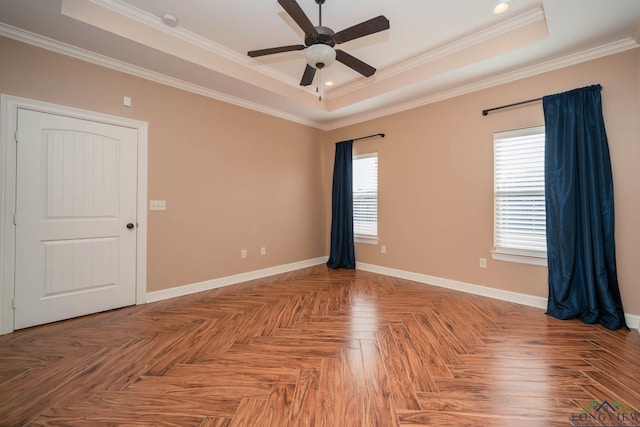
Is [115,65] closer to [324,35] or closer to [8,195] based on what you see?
[8,195]

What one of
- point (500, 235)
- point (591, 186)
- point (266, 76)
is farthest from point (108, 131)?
point (591, 186)

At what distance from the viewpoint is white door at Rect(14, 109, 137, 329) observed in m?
2.59

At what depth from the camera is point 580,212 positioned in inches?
110

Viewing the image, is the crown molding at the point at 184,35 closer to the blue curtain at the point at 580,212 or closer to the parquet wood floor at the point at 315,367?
the parquet wood floor at the point at 315,367

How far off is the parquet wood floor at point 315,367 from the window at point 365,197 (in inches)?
73.8

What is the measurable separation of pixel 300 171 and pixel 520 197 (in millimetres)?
3362

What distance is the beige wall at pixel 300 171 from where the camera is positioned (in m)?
2.66

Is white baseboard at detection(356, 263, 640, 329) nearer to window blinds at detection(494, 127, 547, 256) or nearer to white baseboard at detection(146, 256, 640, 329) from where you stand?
white baseboard at detection(146, 256, 640, 329)

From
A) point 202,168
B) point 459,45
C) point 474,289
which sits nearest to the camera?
point 459,45

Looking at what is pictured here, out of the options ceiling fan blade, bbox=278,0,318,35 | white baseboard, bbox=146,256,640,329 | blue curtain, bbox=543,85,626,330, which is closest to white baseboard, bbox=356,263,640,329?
white baseboard, bbox=146,256,640,329

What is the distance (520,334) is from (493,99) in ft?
9.07

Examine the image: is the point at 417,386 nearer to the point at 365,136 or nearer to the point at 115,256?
the point at 115,256

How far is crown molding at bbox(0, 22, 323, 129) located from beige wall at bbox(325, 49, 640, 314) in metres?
2.09

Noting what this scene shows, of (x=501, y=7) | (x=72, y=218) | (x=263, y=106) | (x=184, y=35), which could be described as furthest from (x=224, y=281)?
(x=501, y=7)
